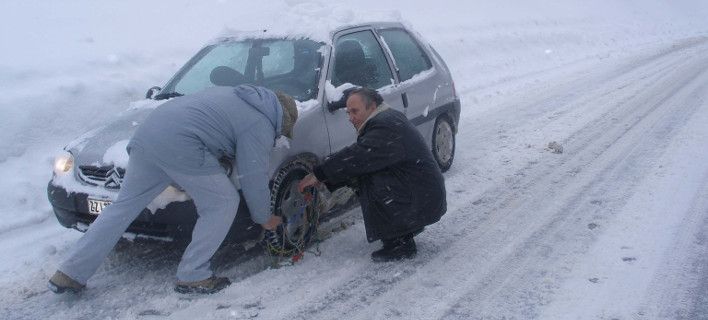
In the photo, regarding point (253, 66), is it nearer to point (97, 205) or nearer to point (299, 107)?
point (299, 107)

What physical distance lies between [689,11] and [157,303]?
4523cm

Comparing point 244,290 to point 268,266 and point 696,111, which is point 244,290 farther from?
point 696,111

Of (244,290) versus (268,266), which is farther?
(268,266)

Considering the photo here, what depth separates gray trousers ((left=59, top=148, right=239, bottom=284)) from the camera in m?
3.88

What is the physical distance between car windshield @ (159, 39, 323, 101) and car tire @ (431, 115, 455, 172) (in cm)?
192

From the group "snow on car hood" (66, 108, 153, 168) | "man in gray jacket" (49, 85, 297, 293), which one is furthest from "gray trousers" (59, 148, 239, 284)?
"snow on car hood" (66, 108, 153, 168)

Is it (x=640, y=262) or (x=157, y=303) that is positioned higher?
(x=640, y=262)

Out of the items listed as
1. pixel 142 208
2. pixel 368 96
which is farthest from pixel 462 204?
pixel 142 208

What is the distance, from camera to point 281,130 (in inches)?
162

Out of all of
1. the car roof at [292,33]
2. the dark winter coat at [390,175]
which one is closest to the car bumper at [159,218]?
the dark winter coat at [390,175]

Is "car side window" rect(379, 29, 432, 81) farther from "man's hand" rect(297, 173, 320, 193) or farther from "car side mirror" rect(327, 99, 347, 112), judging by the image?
"man's hand" rect(297, 173, 320, 193)

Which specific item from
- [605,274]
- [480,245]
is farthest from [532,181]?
[605,274]

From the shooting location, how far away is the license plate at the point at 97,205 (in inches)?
166

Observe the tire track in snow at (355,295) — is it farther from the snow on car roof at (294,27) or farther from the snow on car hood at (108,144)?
the snow on car roof at (294,27)
